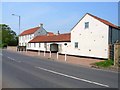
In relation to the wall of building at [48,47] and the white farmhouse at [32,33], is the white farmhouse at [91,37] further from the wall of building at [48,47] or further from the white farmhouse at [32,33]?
the white farmhouse at [32,33]

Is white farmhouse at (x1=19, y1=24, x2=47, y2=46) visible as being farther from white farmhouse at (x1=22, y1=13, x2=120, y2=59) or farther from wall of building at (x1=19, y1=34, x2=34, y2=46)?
white farmhouse at (x1=22, y1=13, x2=120, y2=59)

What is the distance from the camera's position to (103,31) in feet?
106

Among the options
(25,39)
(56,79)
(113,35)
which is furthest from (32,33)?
(56,79)

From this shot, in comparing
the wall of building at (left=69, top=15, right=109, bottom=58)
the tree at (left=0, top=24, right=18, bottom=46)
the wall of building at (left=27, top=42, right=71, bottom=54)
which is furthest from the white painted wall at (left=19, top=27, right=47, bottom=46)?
the wall of building at (left=69, top=15, right=109, bottom=58)

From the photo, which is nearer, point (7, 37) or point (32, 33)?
point (32, 33)

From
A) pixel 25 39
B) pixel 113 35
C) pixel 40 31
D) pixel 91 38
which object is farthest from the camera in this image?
pixel 25 39

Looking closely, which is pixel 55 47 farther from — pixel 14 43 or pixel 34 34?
pixel 14 43

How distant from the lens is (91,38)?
34.4m

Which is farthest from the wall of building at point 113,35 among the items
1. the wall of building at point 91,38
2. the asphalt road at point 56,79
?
the asphalt road at point 56,79

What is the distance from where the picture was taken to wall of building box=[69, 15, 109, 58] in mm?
32159

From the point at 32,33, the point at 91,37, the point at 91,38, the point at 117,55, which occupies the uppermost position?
the point at 32,33

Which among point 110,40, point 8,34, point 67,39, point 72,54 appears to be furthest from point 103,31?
point 8,34

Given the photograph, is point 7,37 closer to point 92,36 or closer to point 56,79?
point 92,36

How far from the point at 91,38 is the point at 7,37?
71.9m
